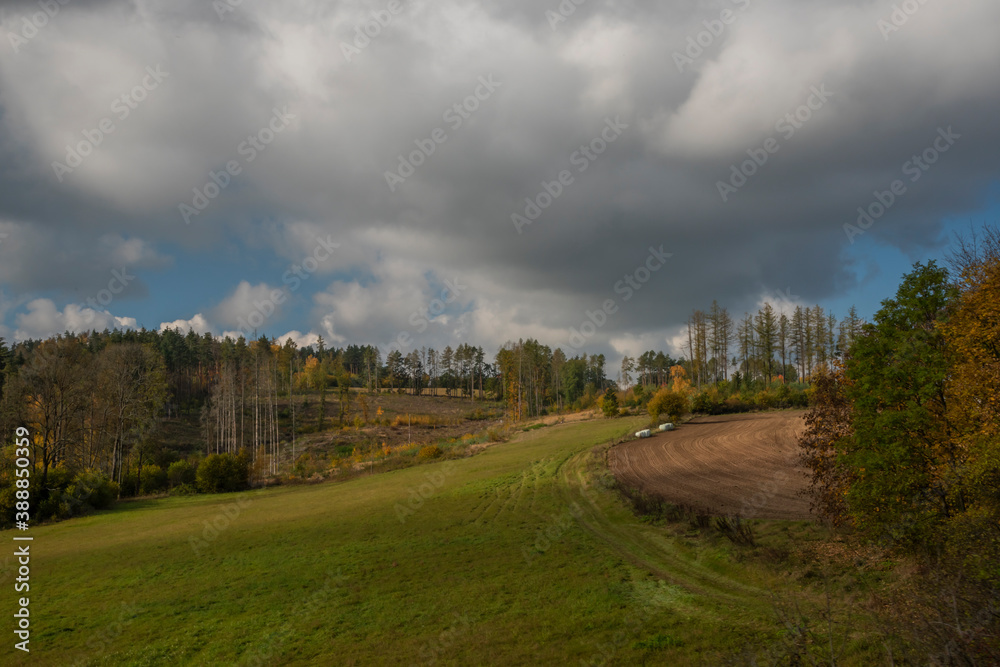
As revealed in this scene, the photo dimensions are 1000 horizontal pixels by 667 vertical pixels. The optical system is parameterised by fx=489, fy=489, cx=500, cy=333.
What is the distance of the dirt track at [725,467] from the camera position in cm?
2003

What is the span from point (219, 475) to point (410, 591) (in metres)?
39.5

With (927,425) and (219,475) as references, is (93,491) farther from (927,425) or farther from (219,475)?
(927,425)

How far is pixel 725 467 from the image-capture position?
2803 cm

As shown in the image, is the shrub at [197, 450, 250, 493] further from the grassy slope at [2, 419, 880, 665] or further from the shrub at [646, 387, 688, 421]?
the shrub at [646, 387, 688, 421]

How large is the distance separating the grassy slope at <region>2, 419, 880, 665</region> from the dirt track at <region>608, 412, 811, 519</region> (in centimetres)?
372

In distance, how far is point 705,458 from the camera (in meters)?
31.1

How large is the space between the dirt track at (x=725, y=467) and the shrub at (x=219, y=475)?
3533 cm

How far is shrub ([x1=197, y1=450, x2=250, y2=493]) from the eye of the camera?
4531 cm

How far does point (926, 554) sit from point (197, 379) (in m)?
125

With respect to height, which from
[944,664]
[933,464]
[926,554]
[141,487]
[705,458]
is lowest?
[141,487]

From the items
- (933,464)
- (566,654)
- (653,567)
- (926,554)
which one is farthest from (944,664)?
(653,567)

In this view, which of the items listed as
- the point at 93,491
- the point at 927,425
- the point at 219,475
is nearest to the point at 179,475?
the point at 219,475

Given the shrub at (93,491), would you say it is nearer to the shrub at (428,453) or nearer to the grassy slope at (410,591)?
the grassy slope at (410,591)

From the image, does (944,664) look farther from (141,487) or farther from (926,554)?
(141,487)
